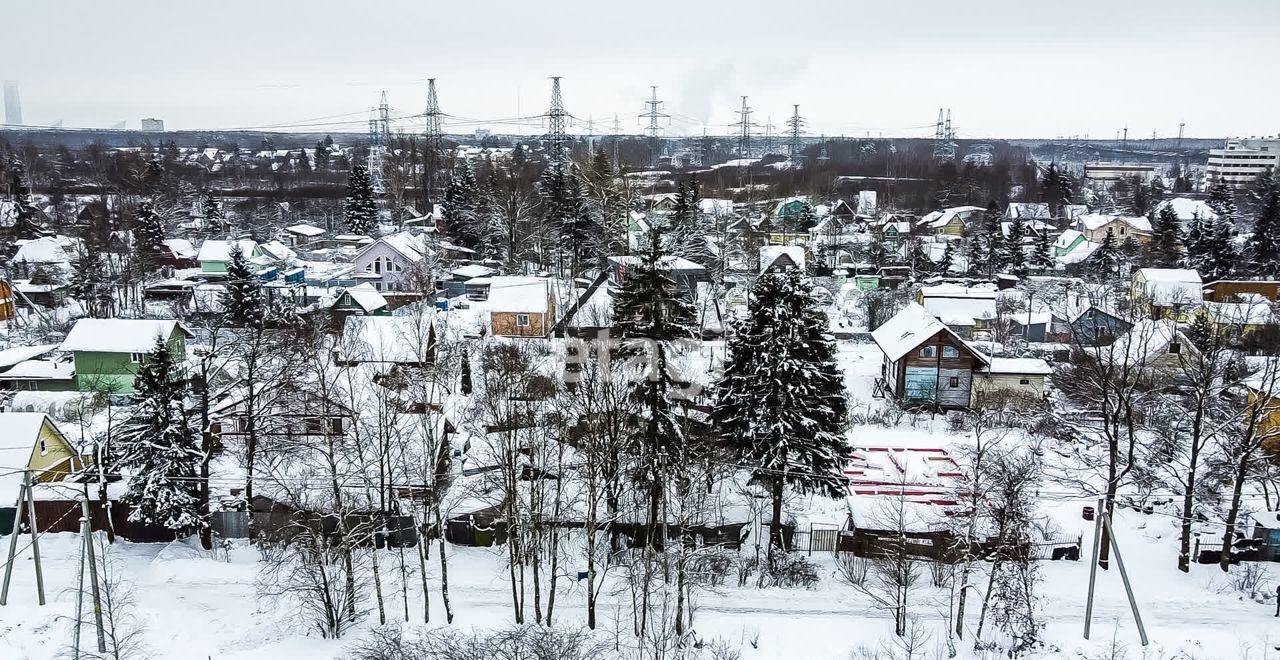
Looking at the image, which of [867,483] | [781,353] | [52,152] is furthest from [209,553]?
[52,152]

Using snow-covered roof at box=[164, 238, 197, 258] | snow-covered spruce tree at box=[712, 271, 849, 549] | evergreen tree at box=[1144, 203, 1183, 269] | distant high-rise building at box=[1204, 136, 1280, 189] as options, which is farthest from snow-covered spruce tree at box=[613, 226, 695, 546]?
distant high-rise building at box=[1204, 136, 1280, 189]

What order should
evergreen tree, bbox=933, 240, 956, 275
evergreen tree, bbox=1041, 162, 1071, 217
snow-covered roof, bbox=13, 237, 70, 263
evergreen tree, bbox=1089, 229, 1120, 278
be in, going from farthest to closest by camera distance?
evergreen tree, bbox=1041, 162, 1071, 217, evergreen tree, bbox=933, 240, 956, 275, evergreen tree, bbox=1089, 229, 1120, 278, snow-covered roof, bbox=13, 237, 70, 263

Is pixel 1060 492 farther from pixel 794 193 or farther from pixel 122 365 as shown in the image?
pixel 794 193

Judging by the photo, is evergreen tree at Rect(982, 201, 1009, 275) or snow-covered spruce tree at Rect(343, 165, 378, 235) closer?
evergreen tree at Rect(982, 201, 1009, 275)

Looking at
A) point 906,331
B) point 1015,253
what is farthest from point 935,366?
point 1015,253

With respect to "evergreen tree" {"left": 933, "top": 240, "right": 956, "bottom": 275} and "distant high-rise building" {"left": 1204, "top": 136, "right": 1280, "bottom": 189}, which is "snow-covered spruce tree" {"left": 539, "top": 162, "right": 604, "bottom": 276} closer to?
"evergreen tree" {"left": 933, "top": 240, "right": 956, "bottom": 275}

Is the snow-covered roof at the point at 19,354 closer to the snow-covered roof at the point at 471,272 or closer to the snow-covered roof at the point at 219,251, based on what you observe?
the snow-covered roof at the point at 219,251

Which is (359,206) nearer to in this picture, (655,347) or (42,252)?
(42,252)

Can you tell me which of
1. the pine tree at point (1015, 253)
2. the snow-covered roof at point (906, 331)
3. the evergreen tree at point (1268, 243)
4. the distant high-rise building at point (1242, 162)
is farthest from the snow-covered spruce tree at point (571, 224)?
the distant high-rise building at point (1242, 162)
